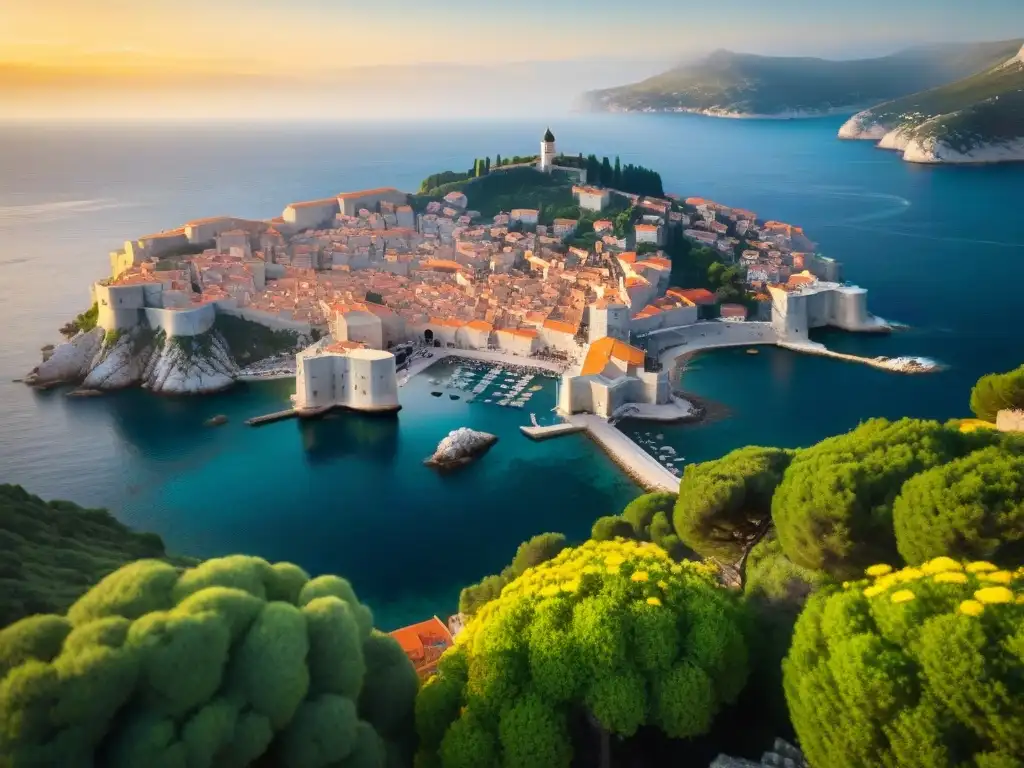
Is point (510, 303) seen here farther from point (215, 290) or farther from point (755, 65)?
point (755, 65)

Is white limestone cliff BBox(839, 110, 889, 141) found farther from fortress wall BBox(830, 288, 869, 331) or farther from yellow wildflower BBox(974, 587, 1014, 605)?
yellow wildflower BBox(974, 587, 1014, 605)

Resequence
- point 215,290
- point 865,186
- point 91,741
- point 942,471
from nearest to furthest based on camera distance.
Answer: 1. point 91,741
2. point 942,471
3. point 215,290
4. point 865,186

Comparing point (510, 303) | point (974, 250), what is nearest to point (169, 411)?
point (510, 303)

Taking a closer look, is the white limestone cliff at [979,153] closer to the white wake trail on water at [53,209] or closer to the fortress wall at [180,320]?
the white wake trail on water at [53,209]

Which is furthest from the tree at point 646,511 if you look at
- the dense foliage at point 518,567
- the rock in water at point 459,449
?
the rock in water at point 459,449

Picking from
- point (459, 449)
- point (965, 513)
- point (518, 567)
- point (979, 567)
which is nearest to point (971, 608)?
point (979, 567)

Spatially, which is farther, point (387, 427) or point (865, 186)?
point (865, 186)
